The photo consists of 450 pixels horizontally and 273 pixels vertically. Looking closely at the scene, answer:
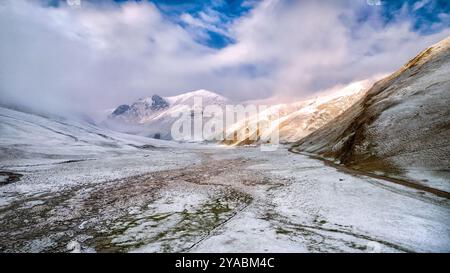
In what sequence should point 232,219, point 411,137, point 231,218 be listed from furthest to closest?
point 411,137 < point 231,218 < point 232,219

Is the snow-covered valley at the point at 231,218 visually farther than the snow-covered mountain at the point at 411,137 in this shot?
No

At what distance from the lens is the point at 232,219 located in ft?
50.8

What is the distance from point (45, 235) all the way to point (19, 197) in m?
12.6

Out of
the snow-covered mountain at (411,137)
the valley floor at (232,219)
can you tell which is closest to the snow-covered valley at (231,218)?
the valley floor at (232,219)

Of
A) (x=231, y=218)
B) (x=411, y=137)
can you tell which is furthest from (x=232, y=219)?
(x=411, y=137)

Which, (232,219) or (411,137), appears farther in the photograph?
(411,137)

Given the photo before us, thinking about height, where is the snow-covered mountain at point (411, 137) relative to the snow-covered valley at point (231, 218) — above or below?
above

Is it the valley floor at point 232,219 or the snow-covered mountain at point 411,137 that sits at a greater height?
the snow-covered mountain at point 411,137

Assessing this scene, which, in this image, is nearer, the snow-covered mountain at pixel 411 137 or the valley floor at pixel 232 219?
the valley floor at pixel 232 219

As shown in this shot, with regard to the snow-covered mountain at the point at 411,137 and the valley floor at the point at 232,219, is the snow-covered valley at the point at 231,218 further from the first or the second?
the snow-covered mountain at the point at 411,137

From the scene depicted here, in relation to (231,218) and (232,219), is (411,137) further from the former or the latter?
(232,219)

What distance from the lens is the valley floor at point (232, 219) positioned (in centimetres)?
1184
